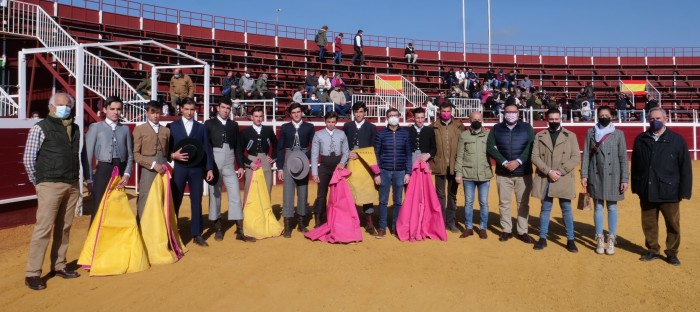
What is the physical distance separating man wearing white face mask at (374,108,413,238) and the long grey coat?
214cm

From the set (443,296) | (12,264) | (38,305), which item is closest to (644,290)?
(443,296)

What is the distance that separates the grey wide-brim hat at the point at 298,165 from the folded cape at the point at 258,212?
1.36 ft

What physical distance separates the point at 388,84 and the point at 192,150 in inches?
615

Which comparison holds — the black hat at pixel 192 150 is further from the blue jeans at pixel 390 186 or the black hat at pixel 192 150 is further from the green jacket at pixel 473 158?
the green jacket at pixel 473 158

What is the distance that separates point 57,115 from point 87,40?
14.1 m

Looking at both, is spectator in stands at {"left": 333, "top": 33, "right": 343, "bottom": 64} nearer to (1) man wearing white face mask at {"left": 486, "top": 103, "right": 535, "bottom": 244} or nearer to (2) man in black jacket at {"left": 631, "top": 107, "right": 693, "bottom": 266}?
(1) man wearing white face mask at {"left": 486, "top": 103, "right": 535, "bottom": 244}

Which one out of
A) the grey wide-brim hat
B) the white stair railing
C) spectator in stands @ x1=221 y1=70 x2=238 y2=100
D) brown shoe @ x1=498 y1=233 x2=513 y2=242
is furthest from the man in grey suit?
spectator in stands @ x1=221 y1=70 x2=238 y2=100

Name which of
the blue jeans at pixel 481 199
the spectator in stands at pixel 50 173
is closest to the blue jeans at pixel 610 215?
the blue jeans at pixel 481 199

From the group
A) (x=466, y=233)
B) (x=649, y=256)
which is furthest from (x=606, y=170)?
(x=466, y=233)

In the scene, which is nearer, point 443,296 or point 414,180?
point 443,296

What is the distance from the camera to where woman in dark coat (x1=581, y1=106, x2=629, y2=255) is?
5.89m

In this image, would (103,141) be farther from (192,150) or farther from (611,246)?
(611,246)

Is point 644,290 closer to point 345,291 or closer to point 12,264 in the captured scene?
point 345,291

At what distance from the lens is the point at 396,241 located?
6695 millimetres
